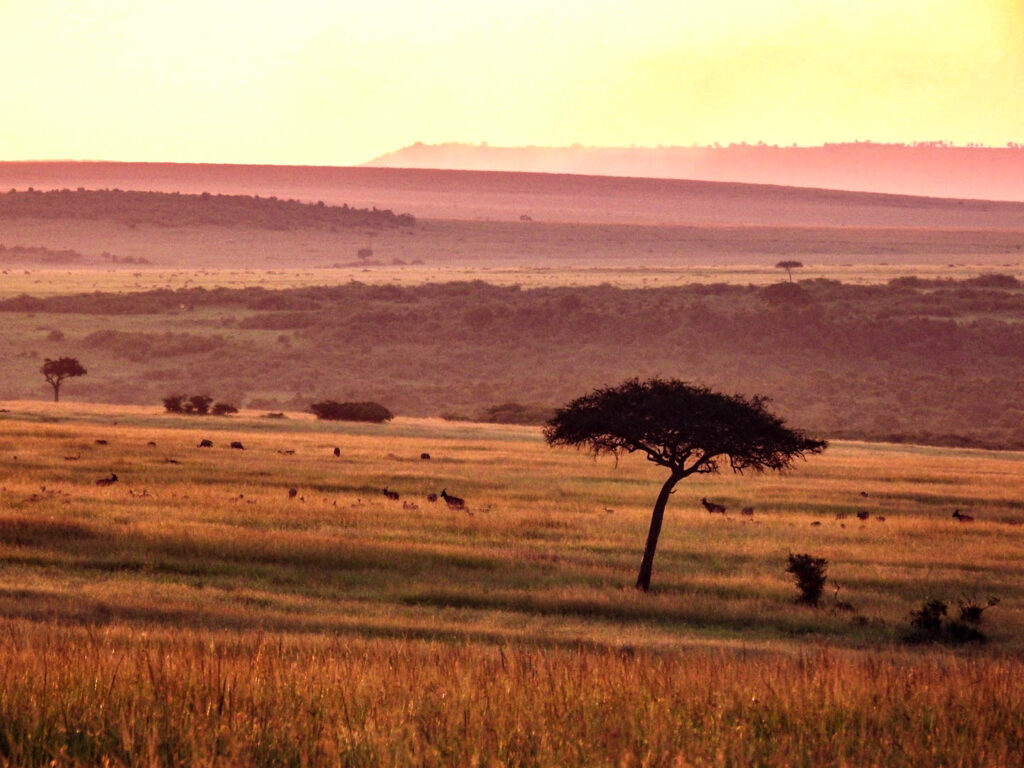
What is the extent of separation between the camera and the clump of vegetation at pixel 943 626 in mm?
19266

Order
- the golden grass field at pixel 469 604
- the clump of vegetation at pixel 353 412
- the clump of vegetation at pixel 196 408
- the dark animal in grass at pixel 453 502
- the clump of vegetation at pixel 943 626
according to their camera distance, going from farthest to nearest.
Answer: the clump of vegetation at pixel 353 412
the clump of vegetation at pixel 196 408
the dark animal in grass at pixel 453 502
the clump of vegetation at pixel 943 626
the golden grass field at pixel 469 604

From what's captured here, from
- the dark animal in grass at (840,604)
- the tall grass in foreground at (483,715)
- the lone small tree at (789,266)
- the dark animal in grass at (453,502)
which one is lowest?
the dark animal in grass at (840,604)

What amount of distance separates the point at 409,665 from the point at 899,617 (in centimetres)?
1263

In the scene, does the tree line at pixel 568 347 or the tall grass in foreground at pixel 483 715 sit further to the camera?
the tree line at pixel 568 347

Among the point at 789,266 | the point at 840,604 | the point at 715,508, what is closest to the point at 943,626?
the point at 840,604

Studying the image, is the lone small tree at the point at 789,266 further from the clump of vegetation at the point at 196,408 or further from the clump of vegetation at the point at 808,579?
the clump of vegetation at the point at 808,579

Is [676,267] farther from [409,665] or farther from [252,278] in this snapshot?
[409,665]

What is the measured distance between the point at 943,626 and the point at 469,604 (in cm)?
708

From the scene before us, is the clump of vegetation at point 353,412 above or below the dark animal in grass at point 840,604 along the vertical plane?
above

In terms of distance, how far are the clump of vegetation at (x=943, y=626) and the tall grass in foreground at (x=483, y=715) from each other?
30.7 ft

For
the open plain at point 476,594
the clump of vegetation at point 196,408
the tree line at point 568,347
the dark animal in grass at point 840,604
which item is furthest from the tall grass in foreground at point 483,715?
the tree line at point 568,347

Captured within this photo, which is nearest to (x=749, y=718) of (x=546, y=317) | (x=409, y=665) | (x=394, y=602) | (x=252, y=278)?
(x=409, y=665)

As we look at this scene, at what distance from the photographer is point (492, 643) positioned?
16906 millimetres

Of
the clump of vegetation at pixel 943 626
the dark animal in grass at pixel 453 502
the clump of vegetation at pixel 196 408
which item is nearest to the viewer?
the clump of vegetation at pixel 943 626
